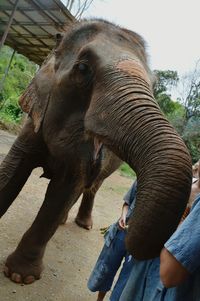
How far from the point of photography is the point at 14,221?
4887mm

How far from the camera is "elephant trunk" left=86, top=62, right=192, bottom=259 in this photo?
69.0 inches

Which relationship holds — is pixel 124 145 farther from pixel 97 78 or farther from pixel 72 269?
pixel 72 269

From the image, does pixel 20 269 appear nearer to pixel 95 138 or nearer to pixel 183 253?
pixel 95 138

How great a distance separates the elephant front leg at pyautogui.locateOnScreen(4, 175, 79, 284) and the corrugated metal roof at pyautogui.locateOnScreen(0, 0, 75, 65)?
2.81 meters

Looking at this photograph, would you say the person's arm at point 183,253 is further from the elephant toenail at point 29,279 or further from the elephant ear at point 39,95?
the elephant toenail at point 29,279

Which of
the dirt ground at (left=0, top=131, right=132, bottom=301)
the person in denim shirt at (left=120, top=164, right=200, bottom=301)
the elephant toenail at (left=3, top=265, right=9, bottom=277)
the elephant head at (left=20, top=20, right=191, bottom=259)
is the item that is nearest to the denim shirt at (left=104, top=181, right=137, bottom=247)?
the elephant head at (left=20, top=20, right=191, bottom=259)

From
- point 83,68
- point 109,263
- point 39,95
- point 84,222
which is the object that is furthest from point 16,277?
point 84,222

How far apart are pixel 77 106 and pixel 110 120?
26.5 inches

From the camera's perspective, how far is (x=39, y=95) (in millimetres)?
3441

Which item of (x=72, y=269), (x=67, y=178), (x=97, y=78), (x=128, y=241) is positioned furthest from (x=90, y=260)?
(x=128, y=241)

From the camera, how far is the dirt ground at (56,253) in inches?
138

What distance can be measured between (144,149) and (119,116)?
0.39 metres

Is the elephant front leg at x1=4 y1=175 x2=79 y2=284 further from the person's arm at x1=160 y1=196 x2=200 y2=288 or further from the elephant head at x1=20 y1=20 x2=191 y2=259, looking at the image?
the person's arm at x1=160 y1=196 x2=200 y2=288

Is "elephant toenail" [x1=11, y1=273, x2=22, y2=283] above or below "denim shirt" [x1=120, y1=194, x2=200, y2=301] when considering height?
below
